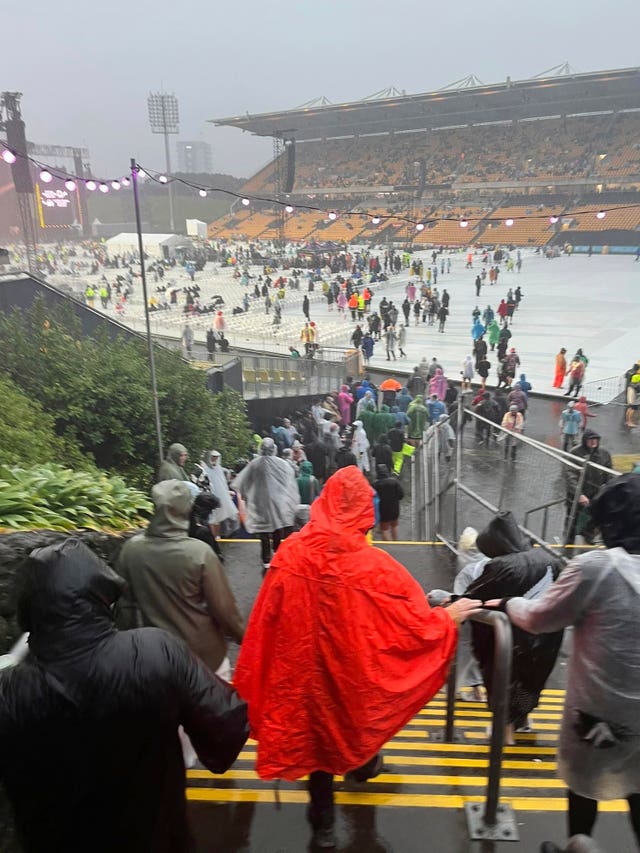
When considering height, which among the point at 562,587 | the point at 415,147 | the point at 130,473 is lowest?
the point at 130,473

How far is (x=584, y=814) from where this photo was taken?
180 cm

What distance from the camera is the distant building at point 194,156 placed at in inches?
6777

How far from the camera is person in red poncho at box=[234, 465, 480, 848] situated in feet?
6.29

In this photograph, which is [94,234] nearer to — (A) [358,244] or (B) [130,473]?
(A) [358,244]

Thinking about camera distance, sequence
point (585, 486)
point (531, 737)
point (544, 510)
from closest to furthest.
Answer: point (531, 737) < point (585, 486) < point (544, 510)

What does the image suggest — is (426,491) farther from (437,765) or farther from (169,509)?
(169,509)

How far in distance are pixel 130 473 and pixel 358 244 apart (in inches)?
1683

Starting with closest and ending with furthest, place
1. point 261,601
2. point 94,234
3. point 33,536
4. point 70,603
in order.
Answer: point 70,603 < point 261,601 < point 33,536 < point 94,234

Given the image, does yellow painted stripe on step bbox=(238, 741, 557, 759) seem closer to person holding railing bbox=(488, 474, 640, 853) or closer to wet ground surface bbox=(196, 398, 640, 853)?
wet ground surface bbox=(196, 398, 640, 853)

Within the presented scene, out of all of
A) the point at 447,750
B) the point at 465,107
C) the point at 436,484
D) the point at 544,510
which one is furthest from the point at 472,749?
the point at 465,107

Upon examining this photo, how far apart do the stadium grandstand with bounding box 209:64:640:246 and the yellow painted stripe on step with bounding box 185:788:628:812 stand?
129 feet

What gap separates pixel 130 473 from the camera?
316 inches

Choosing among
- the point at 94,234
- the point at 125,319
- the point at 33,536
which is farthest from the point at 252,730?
the point at 94,234

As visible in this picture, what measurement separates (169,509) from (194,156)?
633 feet
